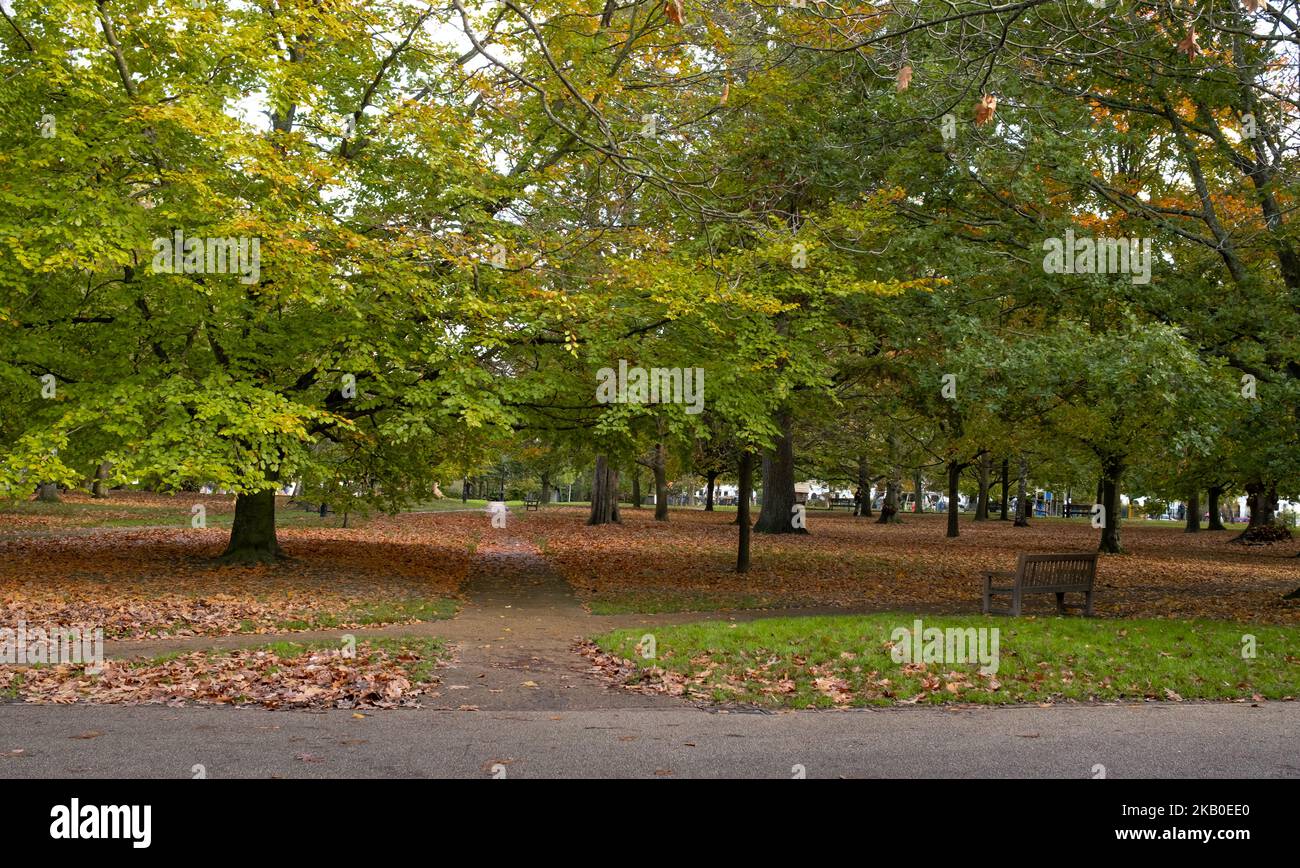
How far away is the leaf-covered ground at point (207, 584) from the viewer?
11266 mm

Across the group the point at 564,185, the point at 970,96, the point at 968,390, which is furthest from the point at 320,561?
the point at 970,96

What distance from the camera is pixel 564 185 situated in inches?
676

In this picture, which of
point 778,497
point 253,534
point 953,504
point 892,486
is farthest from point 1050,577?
point 892,486

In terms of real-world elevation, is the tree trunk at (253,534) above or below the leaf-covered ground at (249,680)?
above

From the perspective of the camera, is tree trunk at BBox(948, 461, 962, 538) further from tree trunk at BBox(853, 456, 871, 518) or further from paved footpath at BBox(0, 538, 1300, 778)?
paved footpath at BBox(0, 538, 1300, 778)

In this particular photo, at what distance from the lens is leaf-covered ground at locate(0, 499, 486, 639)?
1127cm

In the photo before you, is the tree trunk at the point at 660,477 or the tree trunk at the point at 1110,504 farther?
the tree trunk at the point at 660,477

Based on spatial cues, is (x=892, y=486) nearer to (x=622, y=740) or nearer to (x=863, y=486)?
(x=863, y=486)

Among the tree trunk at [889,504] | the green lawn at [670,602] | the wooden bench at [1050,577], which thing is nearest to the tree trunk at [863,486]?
the tree trunk at [889,504]

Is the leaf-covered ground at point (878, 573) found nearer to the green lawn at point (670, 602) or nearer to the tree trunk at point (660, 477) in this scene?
the green lawn at point (670, 602)

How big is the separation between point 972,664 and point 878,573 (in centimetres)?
1075

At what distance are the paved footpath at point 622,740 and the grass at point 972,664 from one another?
446mm

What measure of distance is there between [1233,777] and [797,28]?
9715 mm

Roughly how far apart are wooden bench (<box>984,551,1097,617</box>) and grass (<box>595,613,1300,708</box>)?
1073 millimetres
